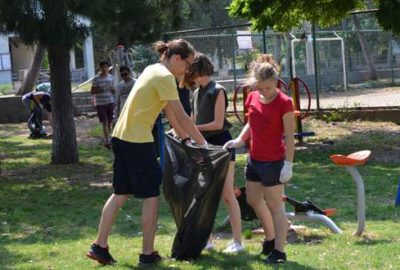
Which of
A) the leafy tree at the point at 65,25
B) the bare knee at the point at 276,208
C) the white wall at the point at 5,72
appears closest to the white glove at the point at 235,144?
the bare knee at the point at 276,208

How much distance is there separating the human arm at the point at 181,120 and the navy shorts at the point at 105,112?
922 cm

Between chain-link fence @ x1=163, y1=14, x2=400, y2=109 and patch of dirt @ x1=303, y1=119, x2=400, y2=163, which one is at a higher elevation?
chain-link fence @ x1=163, y1=14, x2=400, y2=109

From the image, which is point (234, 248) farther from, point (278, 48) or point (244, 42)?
point (278, 48)

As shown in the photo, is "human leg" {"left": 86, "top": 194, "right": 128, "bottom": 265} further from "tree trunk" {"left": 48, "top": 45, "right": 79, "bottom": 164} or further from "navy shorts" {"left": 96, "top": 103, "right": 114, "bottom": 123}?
"navy shorts" {"left": 96, "top": 103, "right": 114, "bottom": 123}

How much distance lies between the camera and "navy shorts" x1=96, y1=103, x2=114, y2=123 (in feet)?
49.0

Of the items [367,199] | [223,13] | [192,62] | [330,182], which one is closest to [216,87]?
[192,62]

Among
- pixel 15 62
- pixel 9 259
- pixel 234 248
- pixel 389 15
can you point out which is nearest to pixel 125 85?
pixel 389 15

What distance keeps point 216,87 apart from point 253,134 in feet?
2.21

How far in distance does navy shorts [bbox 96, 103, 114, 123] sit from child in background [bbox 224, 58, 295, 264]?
926cm

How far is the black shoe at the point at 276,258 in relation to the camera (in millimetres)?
5707

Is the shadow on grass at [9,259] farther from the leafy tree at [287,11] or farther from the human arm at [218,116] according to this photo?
the leafy tree at [287,11]

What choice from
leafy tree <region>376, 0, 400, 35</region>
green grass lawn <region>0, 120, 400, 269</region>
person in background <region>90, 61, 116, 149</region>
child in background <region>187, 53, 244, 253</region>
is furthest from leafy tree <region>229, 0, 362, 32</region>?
child in background <region>187, 53, 244, 253</region>

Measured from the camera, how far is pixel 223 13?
144 feet

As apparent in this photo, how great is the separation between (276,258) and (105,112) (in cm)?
965
